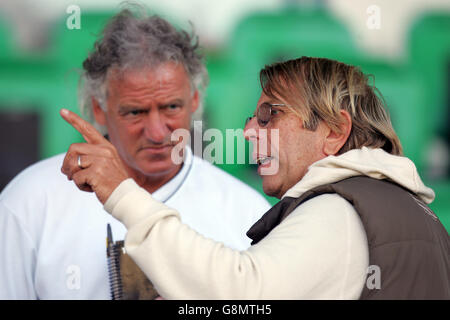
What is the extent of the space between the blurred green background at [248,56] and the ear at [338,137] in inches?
81.0

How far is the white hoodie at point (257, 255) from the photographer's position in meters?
1.13

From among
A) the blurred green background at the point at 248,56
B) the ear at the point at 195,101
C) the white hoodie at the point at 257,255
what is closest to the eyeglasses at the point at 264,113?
the white hoodie at the point at 257,255

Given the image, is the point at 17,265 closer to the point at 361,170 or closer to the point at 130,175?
the point at 130,175

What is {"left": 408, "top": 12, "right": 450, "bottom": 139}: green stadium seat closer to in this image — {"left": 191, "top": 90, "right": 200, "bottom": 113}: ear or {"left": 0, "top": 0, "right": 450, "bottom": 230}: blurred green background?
{"left": 0, "top": 0, "right": 450, "bottom": 230}: blurred green background

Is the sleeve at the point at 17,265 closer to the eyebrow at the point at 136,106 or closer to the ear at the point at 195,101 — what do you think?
the eyebrow at the point at 136,106

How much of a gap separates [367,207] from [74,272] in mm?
1243

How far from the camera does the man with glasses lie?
114 cm

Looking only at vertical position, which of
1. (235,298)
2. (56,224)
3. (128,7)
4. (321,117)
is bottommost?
(56,224)

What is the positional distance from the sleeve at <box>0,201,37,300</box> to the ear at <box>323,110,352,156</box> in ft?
3.98

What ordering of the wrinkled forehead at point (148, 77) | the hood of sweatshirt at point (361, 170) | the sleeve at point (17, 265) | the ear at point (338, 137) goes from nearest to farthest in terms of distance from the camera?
the hood of sweatshirt at point (361, 170), the ear at point (338, 137), the sleeve at point (17, 265), the wrinkled forehead at point (148, 77)

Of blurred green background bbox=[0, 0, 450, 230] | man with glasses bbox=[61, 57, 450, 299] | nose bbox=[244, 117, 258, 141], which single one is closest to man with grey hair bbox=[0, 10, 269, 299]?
nose bbox=[244, 117, 258, 141]

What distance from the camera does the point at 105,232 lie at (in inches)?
84.0

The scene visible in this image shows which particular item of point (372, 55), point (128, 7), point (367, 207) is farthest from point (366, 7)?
point (367, 207)

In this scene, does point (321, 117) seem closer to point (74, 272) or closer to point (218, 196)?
point (218, 196)
